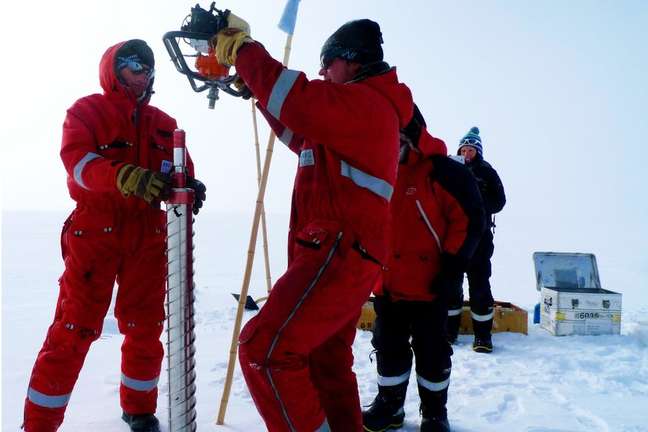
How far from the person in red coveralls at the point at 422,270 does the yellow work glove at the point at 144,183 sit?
1.38 m

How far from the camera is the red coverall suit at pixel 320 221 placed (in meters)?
1.46

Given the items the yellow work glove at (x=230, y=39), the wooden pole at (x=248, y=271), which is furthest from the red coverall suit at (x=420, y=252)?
the yellow work glove at (x=230, y=39)

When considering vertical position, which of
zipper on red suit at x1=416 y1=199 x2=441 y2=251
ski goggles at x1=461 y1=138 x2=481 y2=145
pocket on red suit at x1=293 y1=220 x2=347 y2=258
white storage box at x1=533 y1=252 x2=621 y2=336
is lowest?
white storage box at x1=533 y1=252 x2=621 y2=336

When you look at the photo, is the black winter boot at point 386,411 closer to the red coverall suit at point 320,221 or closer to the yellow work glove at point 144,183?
the red coverall suit at point 320,221

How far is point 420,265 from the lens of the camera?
2.73 metres

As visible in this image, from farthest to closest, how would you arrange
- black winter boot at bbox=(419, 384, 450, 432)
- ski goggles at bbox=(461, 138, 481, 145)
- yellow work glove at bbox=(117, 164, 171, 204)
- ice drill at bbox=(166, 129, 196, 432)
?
1. ski goggles at bbox=(461, 138, 481, 145)
2. black winter boot at bbox=(419, 384, 450, 432)
3. yellow work glove at bbox=(117, 164, 171, 204)
4. ice drill at bbox=(166, 129, 196, 432)

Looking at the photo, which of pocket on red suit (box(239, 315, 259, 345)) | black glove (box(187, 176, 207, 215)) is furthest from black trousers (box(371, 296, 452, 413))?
pocket on red suit (box(239, 315, 259, 345))

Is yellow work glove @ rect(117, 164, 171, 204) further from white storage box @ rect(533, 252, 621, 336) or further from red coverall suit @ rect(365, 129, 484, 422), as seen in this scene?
white storage box @ rect(533, 252, 621, 336)

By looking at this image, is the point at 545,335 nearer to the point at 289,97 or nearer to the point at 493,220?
the point at 493,220

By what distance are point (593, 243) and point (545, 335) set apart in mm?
22453

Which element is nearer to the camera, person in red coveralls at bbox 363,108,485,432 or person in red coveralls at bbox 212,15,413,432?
person in red coveralls at bbox 212,15,413,432

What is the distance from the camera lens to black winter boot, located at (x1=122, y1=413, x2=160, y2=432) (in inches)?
95.7

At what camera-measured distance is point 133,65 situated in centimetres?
247

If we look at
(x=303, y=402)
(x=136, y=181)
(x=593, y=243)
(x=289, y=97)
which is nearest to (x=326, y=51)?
(x=289, y=97)
